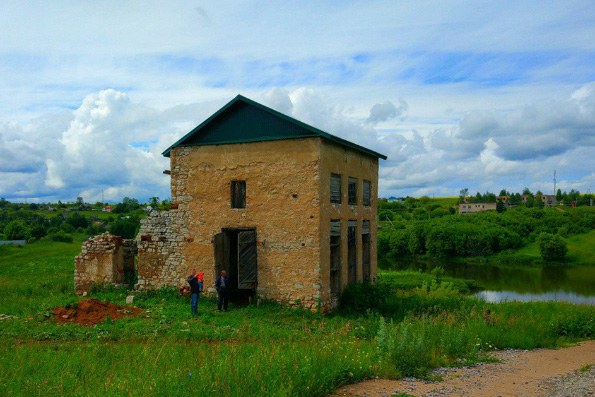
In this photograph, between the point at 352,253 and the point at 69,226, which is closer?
the point at 352,253

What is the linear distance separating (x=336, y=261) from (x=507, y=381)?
29.5 ft

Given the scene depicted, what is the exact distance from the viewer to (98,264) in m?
17.8

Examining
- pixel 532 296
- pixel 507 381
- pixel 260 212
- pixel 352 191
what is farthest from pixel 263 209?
pixel 532 296

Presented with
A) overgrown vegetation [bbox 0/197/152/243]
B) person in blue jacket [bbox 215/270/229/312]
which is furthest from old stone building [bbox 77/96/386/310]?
overgrown vegetation [bbox 0/197/152/243]

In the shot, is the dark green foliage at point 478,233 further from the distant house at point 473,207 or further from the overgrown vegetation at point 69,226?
the distant house at point 473,207

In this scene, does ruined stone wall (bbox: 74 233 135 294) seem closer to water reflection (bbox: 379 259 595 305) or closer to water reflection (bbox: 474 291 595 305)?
water reflection (bbox: 379 259 595 305)

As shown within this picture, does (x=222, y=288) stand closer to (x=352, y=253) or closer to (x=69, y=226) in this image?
(x=352, y=253)

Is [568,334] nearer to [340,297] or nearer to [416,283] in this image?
[340,297]

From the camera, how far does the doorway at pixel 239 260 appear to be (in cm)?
1625

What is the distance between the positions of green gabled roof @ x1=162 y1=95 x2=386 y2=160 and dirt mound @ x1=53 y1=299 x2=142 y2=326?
6351mm

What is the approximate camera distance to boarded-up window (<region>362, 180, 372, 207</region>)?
776 inches

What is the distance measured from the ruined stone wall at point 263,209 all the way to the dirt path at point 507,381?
6.73 meters

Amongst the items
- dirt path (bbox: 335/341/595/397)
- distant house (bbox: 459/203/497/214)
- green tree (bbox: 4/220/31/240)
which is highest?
distant house (bbox: 459/203/497/214)

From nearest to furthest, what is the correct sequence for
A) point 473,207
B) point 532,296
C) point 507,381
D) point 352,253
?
point 507,381 < point 352,253 < point 532,296 < point 473,207
